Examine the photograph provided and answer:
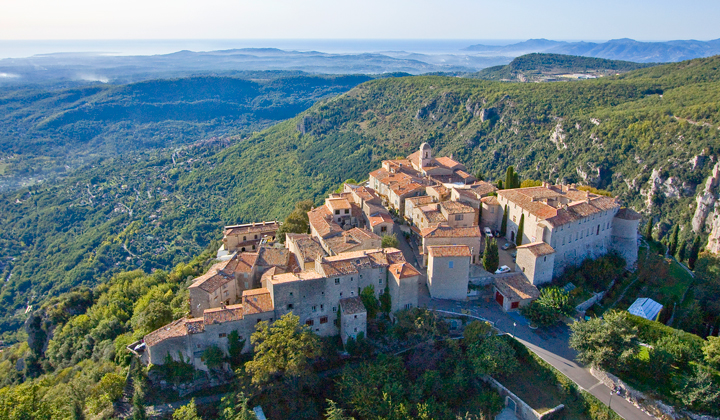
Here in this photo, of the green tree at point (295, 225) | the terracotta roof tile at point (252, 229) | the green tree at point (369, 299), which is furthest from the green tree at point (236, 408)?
the terracotta roof tile at point (252, 229)

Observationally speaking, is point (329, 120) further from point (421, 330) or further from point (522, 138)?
point (421, 330)

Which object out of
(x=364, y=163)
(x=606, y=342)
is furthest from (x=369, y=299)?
(x=364, y=163)

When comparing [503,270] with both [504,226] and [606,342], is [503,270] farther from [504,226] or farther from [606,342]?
[606,342]

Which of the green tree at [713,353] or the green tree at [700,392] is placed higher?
the green tree at [713,353]

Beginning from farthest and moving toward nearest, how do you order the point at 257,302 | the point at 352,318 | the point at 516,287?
the point at 516,287
the point at 352,318
the point at 257,302

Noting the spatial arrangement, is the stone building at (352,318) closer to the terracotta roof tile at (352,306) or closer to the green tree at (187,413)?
the terracotta roof tile at (352,306)

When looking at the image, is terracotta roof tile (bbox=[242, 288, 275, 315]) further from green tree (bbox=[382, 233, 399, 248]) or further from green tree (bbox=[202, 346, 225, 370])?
green tree (bbox=[382, 233, 399, 248])
